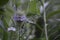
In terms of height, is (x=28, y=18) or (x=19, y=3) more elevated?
(x=19, y=3)

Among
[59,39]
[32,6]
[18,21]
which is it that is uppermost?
[32,6]

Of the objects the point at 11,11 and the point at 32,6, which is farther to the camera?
the point at 32,6

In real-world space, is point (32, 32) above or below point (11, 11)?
below

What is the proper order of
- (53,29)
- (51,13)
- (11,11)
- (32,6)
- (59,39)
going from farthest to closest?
(59,39) → (53,29) → (32,6) → (51,13) → (11,11)

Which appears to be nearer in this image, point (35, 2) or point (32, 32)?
point (35, 2)

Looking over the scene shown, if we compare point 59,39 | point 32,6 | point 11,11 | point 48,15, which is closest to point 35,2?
point 32,6

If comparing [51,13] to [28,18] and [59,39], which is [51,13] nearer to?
[28,18]

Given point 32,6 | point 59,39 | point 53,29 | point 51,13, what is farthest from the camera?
point 59,39

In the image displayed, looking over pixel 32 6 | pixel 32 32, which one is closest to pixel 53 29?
pixel 32 32

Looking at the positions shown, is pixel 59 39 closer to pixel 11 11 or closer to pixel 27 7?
pixel 27 7
